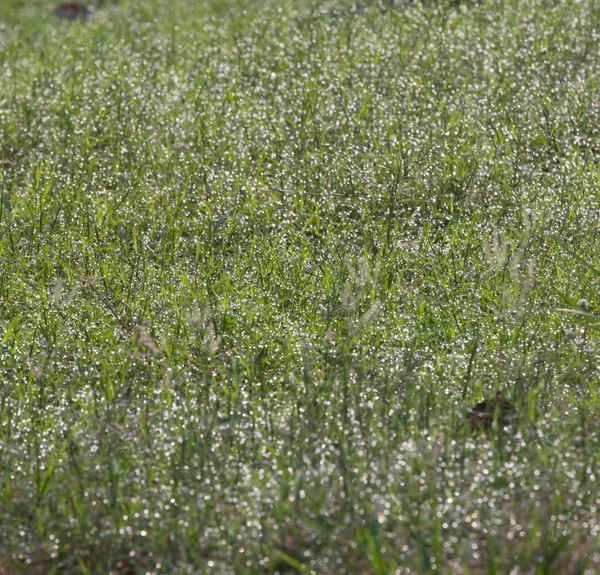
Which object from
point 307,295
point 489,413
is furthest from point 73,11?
point 489,413

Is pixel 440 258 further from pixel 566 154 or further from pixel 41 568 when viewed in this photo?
pixel 41 568

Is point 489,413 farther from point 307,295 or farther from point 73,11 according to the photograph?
point 73,11

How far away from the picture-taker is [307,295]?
344 cm

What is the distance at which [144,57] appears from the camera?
19.0ft

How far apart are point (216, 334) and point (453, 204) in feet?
4.42

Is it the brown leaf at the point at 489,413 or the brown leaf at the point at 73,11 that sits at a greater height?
the brown leaf at the point at 73,11

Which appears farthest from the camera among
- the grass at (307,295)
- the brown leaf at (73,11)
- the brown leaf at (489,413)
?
the brown leaf at (73,11)

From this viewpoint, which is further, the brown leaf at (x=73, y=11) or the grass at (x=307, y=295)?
the brown leaf at (x=73, y=11)

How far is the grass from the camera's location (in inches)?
89.8

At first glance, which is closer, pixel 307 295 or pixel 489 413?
pixel 489 413

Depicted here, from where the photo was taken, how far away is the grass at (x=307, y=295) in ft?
7.48

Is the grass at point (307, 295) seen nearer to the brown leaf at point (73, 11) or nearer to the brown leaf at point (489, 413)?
the brown leaf at point (489, 413)

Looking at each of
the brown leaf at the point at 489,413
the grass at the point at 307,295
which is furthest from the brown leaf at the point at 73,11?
the brown leaf at the point at 489,413

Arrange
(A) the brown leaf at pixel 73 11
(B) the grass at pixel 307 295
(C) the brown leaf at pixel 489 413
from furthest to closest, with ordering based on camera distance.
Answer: (A) the brown leaf at pixel 73 11, (C) the brown leaf at pixel 489 413, (B) the grass at pixel 307 295
